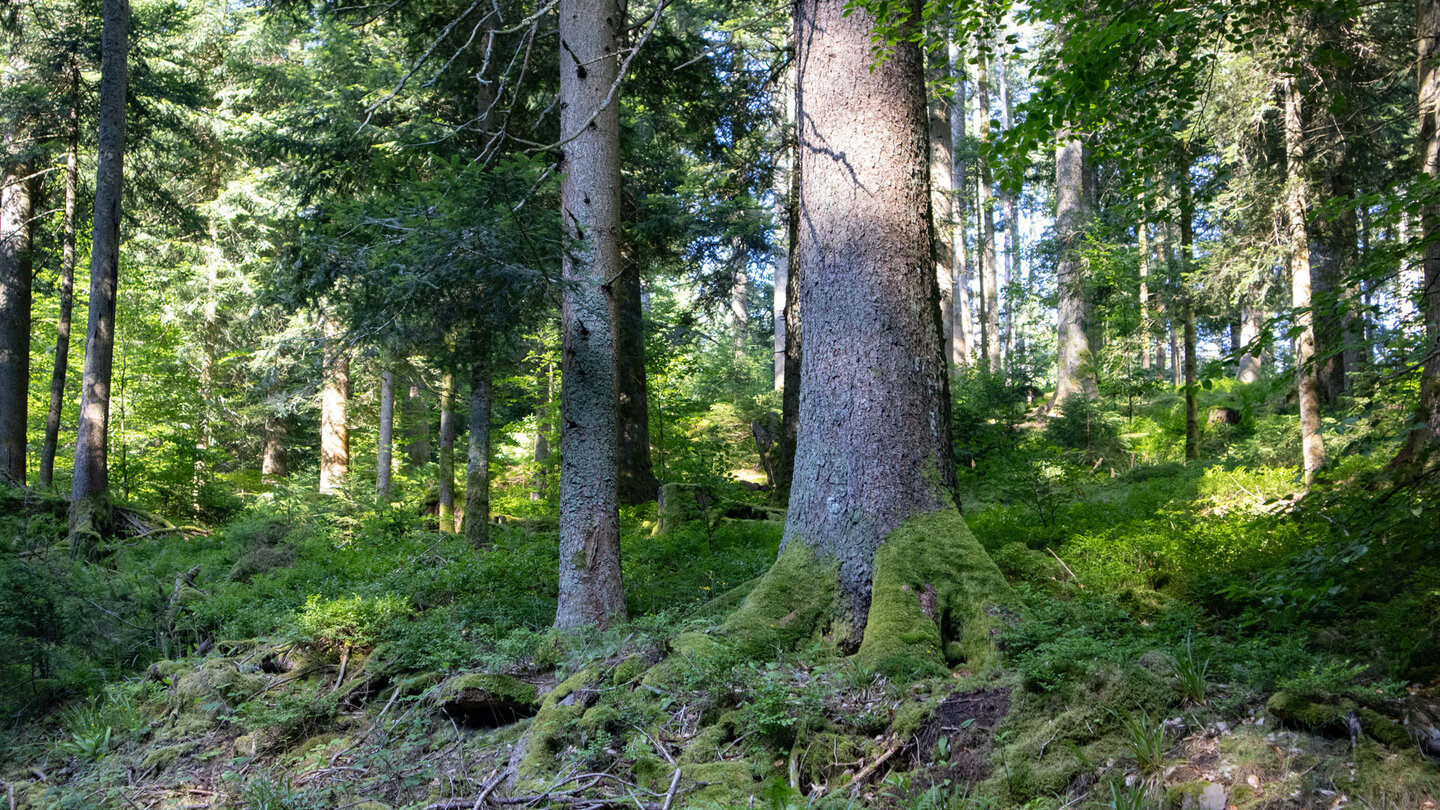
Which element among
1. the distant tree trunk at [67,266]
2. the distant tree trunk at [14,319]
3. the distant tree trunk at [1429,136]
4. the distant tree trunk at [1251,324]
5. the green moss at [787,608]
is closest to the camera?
the green moss at [787,608]

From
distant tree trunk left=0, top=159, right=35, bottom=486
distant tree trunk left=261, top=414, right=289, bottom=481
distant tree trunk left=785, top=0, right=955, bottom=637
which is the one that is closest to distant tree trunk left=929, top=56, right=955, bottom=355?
distant tree trunk left=785, top=0, right=955, bottom=637

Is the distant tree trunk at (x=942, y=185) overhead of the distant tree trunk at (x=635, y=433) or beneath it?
overhead

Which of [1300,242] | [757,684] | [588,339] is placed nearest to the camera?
[757,684]

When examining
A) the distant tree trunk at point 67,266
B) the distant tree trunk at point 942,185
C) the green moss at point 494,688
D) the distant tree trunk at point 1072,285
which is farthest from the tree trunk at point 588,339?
the distant tree trunk at point 67,266

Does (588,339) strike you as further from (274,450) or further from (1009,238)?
(1009,238)

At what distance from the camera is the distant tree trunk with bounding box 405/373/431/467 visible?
17797 mm

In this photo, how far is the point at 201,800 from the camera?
445 centimetres

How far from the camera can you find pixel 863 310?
5.20 meters

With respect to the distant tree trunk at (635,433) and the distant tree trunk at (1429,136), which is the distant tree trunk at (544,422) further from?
the distant tree trunk at (1429,136)

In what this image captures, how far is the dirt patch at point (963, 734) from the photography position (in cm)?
330

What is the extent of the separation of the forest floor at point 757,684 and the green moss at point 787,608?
9 cm

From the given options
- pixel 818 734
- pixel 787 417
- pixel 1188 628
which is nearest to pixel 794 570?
pixel 818 734

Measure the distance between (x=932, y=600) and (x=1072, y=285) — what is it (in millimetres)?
12696

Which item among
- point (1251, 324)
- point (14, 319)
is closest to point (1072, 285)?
Result: point (1251, 324)
